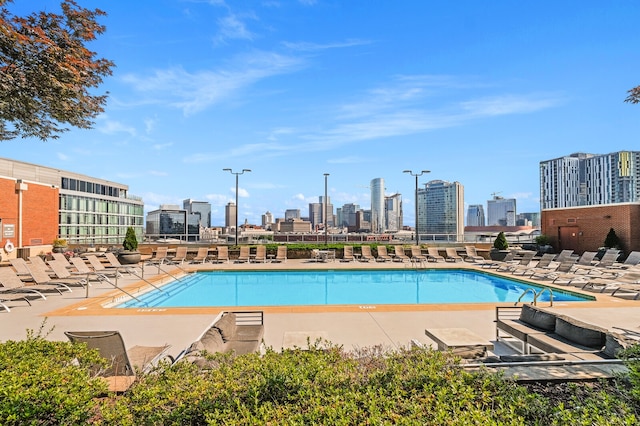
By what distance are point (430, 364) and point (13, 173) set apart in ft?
155

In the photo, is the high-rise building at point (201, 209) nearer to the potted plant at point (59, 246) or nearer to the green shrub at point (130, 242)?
the potted plant at point (59, 246)

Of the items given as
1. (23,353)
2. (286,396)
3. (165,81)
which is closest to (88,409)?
(286,396)

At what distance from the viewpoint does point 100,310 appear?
786 cm

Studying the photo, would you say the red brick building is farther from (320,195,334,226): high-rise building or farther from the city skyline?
(320,195,334,226): high-rise building

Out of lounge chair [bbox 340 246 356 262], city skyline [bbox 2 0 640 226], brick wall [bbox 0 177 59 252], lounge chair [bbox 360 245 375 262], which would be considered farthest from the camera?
brick wall [bbox 0 177 59 252]

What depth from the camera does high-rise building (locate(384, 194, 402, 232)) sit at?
171 ft

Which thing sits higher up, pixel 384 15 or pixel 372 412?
pixel 384 15

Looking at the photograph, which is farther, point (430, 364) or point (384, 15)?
point (384, 15)

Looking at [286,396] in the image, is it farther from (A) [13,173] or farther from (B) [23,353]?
(A) [13,173]

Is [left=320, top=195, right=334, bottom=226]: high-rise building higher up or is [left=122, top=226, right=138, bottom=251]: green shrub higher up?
[left=320, top=195, right=334, bottom=226]: high-rise building

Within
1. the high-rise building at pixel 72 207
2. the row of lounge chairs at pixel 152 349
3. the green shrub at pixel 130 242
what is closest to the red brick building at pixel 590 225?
the row of lounge chairs at pixel 152 349

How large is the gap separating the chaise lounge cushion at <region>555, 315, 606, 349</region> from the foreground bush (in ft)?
5.87

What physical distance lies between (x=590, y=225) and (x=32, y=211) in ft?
96.7

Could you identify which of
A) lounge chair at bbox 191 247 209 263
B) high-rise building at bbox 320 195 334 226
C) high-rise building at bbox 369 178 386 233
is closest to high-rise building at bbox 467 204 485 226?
high-rise building at bbox 320 195 334 226
